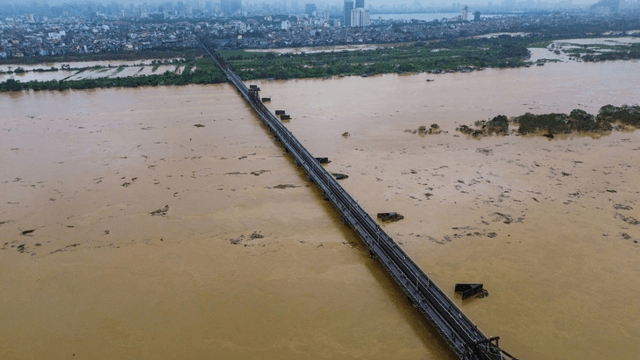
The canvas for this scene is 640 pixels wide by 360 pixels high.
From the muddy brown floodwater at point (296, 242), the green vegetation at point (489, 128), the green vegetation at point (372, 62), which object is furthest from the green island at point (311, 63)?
the green vegetation at point (489, 128)

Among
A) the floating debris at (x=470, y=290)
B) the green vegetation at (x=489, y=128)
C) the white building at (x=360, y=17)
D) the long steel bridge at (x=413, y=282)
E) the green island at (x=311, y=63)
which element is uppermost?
the white building at (x=360, y=17)

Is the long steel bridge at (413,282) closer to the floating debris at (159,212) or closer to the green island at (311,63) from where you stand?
the floating debris at (159,212)

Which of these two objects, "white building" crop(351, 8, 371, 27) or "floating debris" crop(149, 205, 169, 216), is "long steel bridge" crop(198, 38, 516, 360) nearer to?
"floating debris" crop(149, 205, 169, 216)

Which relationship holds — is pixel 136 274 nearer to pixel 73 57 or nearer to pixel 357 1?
pixel 73 57

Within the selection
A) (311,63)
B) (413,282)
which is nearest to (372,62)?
(311,63)

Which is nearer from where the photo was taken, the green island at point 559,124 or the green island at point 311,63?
the green island at point 559,124

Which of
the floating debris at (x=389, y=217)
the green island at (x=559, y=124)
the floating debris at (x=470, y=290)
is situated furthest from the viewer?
the green island at (x=559, y=124)

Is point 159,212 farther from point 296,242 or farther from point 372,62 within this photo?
point 372,62
